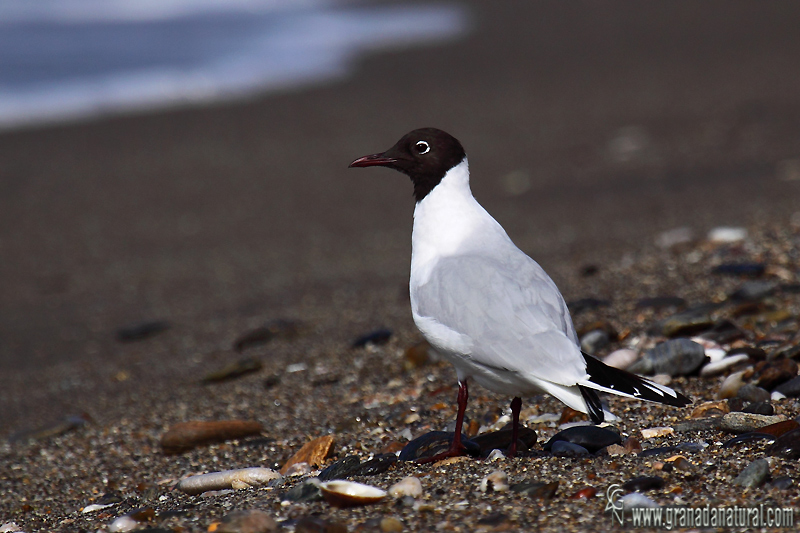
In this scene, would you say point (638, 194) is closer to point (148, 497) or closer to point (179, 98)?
point (148, 497)

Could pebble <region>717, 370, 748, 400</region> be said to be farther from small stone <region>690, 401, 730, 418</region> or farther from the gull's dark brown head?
the gull's dark brown head

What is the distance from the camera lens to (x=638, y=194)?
8.32m

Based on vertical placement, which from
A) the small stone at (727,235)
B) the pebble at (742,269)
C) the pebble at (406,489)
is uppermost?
the small stone at (727,235)

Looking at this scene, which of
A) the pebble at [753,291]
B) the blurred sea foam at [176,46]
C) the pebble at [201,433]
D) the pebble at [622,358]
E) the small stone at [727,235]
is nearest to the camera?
the pebble at [201,433]

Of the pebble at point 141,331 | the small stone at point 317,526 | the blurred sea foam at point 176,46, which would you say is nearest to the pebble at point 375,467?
the small stone at point 317,526

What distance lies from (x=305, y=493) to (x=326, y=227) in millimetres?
5354

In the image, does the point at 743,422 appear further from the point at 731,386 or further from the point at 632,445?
the point at 731,386

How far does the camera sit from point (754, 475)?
10.1 ft

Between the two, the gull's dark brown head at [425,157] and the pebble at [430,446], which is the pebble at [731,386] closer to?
the pebble at [430,446]

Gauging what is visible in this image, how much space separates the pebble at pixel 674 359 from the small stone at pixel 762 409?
1.88 ft

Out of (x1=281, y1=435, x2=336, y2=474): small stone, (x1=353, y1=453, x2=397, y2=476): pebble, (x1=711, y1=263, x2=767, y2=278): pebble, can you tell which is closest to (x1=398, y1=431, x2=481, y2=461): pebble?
(x1=353, y1=453, x2=397, y2=476): pebble

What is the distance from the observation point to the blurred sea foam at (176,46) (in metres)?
13.6

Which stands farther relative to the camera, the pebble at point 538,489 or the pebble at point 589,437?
the pebble at point 589,437

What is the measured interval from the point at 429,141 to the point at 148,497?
1902mm
